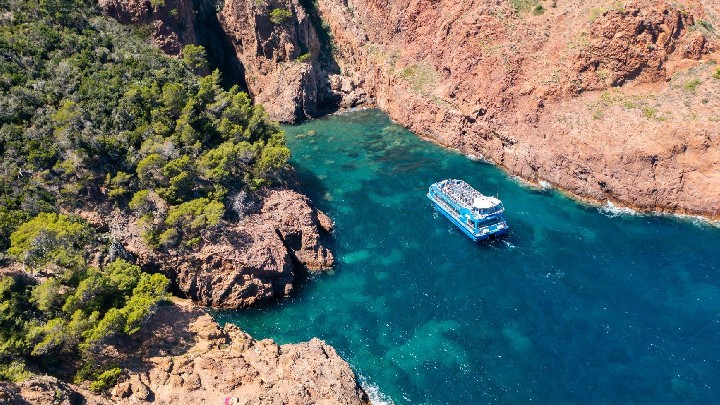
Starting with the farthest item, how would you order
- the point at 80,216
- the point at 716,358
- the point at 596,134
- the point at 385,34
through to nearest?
the point at 385,34 < the point at 596,134 < the point at 80,216 < the point at 716,358

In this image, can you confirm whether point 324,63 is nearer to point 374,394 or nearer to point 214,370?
point 214,370

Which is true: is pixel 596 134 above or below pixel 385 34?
below

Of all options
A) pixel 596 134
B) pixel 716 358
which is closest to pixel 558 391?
pixel 716 358

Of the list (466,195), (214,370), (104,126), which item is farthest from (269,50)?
(214,370)

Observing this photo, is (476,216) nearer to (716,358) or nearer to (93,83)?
(716,358)

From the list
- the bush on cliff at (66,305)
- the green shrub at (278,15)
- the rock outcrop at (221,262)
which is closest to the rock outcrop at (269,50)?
the green shrub at (278,15)

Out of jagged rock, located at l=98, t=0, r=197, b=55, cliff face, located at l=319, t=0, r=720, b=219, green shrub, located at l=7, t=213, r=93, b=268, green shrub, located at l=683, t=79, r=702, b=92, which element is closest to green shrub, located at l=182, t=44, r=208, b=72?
jagged rock, located at l=98, t=0, r=197, b=55
